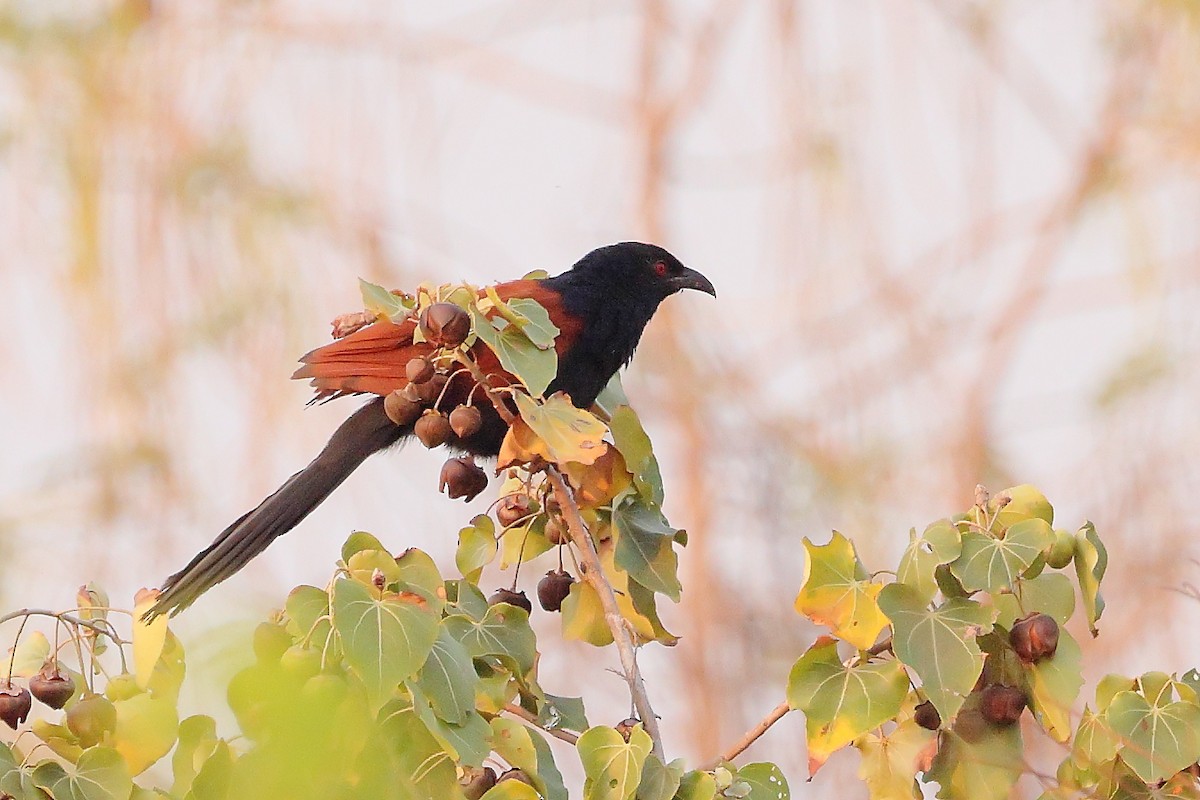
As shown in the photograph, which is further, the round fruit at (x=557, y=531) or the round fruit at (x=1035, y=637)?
the round fruit at (x=557, y=531)

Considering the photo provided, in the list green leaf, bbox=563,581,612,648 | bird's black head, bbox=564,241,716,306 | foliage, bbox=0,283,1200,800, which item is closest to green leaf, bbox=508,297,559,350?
foliage, bbox=0,283,1200,800

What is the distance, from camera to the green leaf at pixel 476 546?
1869 millimetres

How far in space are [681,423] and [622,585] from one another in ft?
9.84

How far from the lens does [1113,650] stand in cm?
458

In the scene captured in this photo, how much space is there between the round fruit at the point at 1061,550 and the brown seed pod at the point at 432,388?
877 mm

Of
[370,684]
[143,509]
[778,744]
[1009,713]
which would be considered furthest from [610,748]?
[778,744]

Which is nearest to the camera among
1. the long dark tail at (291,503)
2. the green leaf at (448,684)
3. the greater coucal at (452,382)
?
the green leaf at (448,684)

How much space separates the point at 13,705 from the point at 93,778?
16 centimetres

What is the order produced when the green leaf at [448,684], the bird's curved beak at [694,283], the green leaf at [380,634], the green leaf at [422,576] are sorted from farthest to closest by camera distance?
the bird's curved beak at [694,283] → the green leaf at [422,576] → the green leaf at [448,684] → the green leaf at [380,634]

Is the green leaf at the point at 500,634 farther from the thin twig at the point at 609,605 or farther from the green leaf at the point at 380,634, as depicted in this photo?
the green leaf at the point at 380,634

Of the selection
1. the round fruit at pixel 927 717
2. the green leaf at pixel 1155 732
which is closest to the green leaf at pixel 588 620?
the round fruit at pixel 927 717

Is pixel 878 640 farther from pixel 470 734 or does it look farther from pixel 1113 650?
pixel 1113 650

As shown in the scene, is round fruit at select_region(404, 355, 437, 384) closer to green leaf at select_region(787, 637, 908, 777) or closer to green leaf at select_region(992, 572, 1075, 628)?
green leaf at select_region(787, 637, 908, 777)

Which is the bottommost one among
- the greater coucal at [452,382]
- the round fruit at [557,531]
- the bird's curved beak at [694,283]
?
the round fruit at [557,531]
